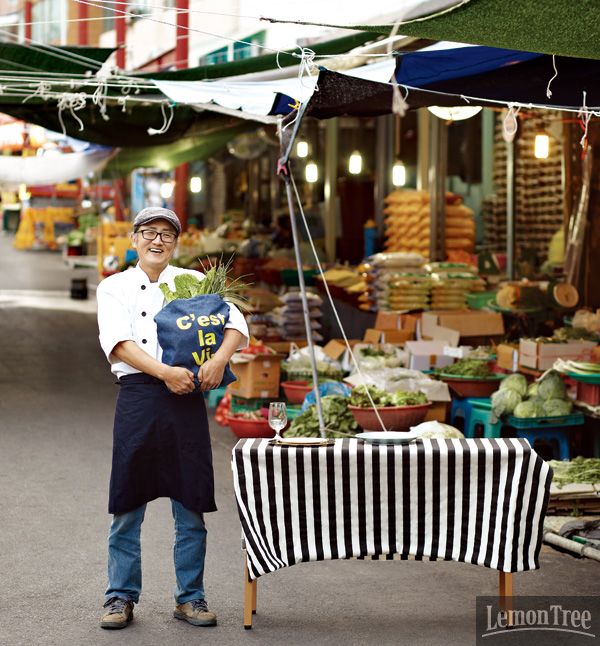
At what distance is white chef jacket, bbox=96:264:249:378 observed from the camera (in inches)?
218

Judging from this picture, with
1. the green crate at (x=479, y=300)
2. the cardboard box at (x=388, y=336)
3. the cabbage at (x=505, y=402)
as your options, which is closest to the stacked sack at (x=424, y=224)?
the green crate at (x=479, y=300)

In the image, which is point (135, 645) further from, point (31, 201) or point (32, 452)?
point (31, 201)

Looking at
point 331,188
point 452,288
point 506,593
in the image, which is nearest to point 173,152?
point 452,288

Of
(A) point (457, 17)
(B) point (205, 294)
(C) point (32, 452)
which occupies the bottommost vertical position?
(C) point (32, 452)

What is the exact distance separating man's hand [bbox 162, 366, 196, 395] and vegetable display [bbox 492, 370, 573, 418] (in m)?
4.16

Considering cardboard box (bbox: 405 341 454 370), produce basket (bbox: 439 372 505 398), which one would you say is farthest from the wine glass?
cardboard box (bbox: 405 341 454 370)

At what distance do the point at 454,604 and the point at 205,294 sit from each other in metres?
2.04

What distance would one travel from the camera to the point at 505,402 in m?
9.16

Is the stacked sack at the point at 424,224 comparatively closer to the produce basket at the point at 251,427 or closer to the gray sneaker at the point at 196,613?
the produce basket at the point at 251,427

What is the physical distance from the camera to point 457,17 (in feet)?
17.7

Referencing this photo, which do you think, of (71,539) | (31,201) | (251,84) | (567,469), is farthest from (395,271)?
(31,201)

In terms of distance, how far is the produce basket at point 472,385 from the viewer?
10109mm

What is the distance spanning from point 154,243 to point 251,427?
4.76 m

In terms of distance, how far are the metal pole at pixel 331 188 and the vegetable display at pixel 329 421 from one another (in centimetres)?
1226
